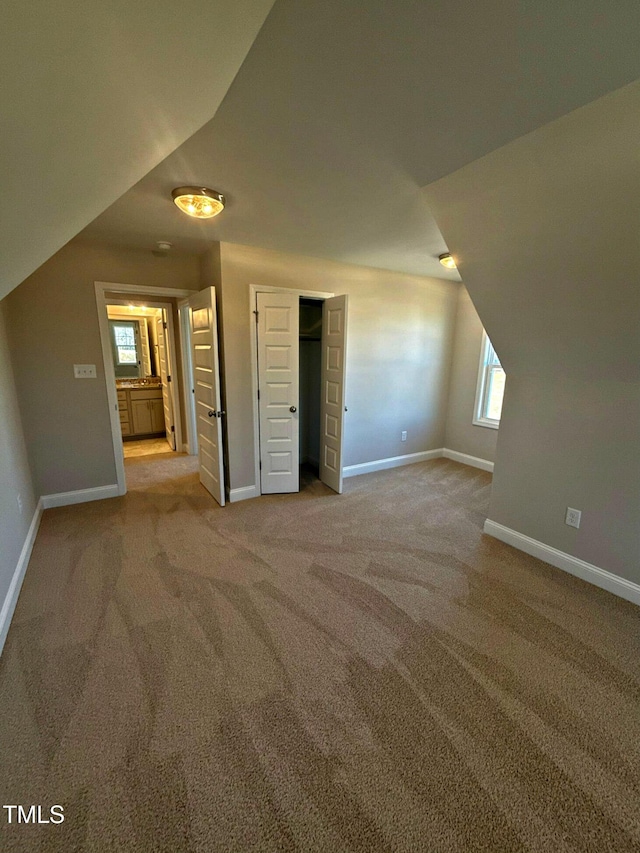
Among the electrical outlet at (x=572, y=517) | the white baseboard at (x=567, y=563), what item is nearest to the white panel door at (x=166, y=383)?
the white baseboard at (x=567, y=563)

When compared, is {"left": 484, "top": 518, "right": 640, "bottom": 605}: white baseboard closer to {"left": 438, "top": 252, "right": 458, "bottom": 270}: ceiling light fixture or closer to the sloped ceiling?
{"left": 438, "top": 252, "right": 458, "bottom": 270}: ceiling light fixture

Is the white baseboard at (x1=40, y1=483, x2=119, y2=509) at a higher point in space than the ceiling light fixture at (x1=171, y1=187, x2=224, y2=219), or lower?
lower

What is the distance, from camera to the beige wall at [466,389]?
15.0 feet

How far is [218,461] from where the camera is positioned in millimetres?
3295

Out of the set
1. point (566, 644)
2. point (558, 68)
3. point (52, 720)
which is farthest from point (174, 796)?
point (558, 68)

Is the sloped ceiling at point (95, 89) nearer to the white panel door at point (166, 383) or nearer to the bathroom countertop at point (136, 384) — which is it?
the white panel door at point (166, 383)

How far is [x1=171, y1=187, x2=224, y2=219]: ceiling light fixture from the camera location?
2.04m

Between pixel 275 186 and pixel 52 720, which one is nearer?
pixel 52 720

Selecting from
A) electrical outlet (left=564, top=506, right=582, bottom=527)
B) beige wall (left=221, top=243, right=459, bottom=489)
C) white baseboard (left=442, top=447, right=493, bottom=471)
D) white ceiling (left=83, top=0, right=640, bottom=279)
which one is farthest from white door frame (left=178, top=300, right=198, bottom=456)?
electrical outlet (left=564, top=506, right=582, bottom=527)

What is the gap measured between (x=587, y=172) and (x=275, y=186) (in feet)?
5.14

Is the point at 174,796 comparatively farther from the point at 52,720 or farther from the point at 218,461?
the point at 218,461

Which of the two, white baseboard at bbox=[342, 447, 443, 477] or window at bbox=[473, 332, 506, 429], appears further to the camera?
window at bbox=[473, 332, 506, 429]

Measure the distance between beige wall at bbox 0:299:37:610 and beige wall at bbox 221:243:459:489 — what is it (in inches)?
63.9

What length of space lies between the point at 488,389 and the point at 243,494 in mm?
3468
